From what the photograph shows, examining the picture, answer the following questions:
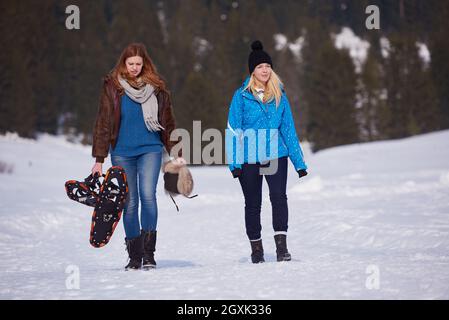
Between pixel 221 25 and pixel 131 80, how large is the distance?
2240 inches

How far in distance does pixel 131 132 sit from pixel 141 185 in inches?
16.1

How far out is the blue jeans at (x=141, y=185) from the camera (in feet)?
17.5

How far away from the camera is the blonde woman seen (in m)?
5.56

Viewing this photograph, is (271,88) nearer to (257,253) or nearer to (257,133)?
(257,133)

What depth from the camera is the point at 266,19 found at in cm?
6200

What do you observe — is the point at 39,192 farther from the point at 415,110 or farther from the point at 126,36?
the point at 126,36

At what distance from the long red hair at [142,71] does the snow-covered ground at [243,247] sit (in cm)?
143

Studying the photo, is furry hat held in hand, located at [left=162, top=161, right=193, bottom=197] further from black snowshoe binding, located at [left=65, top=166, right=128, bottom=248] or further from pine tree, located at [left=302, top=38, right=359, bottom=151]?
pine tree, located at [left=302, top=38, right=359, bottom=151]

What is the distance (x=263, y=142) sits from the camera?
556 cm

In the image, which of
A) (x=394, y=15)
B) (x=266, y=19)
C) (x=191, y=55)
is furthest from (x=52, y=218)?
(x=266, y=19)
